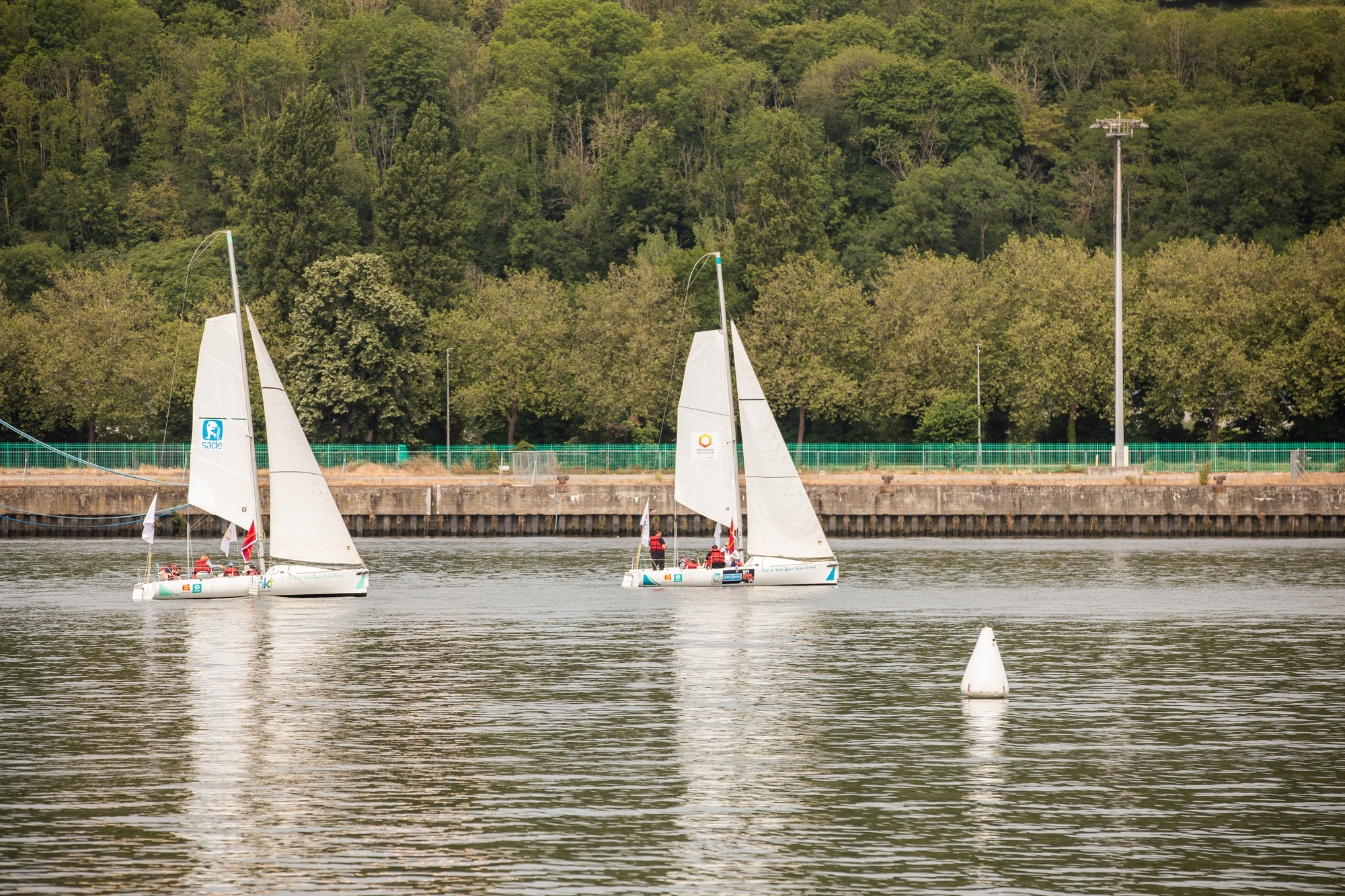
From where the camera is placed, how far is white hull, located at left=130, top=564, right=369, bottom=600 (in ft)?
190

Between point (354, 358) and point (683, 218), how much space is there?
197 feet

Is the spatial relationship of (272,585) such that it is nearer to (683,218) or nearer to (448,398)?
(448,398)

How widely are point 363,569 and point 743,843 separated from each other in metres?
38.3

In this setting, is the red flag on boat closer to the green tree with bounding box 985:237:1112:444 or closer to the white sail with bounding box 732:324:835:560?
the white sail with bounding box 732:324:835:560

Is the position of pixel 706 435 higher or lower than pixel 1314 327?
lower

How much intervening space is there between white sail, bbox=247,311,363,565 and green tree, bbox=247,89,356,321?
7581 centimetres

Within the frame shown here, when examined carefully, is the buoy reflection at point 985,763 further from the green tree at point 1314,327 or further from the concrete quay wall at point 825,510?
the green tree at point 1314,327

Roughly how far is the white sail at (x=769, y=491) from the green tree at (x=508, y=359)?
6568 cm

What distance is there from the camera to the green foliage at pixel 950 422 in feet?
373

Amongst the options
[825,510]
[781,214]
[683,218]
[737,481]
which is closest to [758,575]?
[737,481]

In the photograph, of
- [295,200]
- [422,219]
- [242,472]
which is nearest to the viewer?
[242,472]

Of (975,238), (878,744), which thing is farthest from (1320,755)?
(975,238)

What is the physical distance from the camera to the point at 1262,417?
111 meters

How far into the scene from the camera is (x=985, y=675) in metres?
37.0
